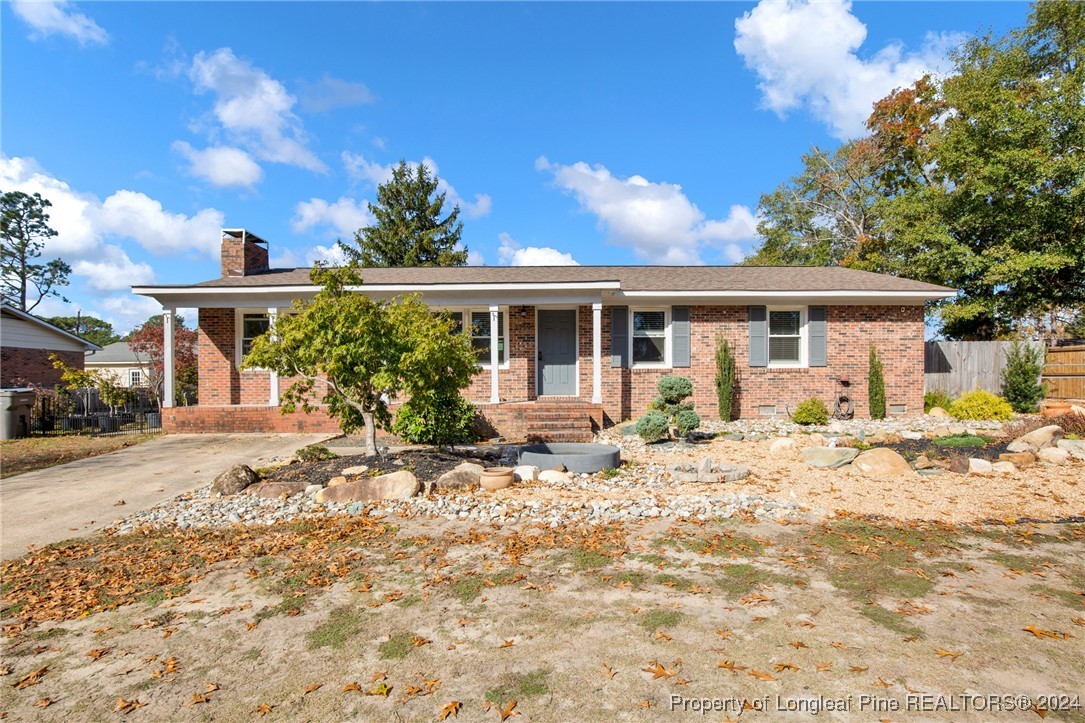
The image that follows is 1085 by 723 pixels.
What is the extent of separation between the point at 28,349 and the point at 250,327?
1296cm

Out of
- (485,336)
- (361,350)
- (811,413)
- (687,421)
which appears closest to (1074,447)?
(811,413)

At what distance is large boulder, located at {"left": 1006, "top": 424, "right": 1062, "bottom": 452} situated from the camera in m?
8.02

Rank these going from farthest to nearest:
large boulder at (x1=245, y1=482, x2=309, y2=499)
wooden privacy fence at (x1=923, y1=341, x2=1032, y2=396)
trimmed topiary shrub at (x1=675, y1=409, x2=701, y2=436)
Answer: wooden privacy fence at (x1=923, y1=341, x2=1032, y2=396) → trimmed topiary shrub at (x1=675, y1=409, x2=701, y2=436) → large boulder at (x1=245, y1=482, x2=309, y2=499)

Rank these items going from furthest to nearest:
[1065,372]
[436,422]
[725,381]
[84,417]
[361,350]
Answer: [1065,372]
[84,417]
[725,381]
[436,422]
[361,350]

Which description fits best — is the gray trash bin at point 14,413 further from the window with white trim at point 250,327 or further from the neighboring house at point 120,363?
the neighboring house at point 120,363

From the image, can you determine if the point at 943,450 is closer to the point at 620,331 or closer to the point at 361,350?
the point at 620,331

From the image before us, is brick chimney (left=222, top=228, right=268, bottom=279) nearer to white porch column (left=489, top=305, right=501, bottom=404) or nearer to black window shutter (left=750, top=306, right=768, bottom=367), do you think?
white porch column (left=489, top=305, right=501, bottom=404)

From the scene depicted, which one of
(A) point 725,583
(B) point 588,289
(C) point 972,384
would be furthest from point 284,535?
(C) point 972,384

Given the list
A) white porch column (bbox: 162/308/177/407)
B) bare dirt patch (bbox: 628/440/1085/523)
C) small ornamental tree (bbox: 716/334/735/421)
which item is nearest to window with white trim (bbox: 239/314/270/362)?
white porch column (bbox: 162/308/177/407)

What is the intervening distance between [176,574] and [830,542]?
5.24 m

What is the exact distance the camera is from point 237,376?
42.7 feet

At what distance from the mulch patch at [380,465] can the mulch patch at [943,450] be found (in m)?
6.46

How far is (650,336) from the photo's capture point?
43.2 feet

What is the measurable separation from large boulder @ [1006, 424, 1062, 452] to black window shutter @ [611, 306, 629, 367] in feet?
23.5
